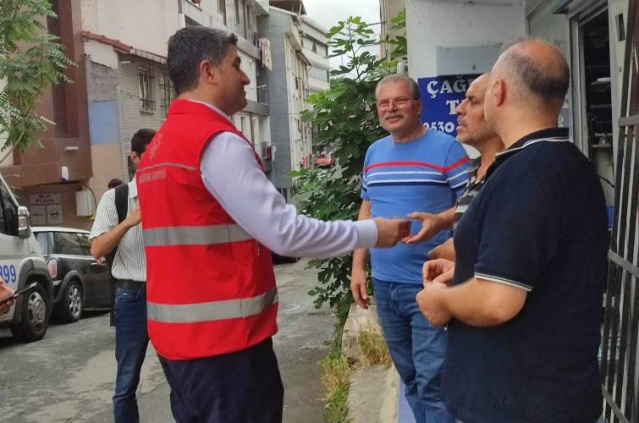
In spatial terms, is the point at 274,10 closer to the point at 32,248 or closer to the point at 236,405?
the point at 32,248

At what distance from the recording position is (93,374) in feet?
25.8

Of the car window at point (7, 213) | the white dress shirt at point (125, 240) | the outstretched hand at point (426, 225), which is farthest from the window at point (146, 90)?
the outstretched hand at point (426, 225)

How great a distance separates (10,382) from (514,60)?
6965 millimetres

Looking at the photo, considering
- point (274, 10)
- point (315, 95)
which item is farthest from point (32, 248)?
point (274, 10)

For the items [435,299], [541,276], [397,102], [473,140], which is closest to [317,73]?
[397,102]

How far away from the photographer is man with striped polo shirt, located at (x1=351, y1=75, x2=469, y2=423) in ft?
11.6

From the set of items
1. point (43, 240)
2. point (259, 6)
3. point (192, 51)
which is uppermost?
point (259, 6)

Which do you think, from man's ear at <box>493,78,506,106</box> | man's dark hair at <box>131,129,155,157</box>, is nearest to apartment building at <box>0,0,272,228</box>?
man's dark hair at <box>131,129,155,157</box>

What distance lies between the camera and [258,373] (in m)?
2.57

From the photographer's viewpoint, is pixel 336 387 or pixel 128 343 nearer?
pixel 128 343

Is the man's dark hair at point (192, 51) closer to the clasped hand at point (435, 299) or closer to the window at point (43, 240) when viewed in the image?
the clasped hand at point (435, 299)

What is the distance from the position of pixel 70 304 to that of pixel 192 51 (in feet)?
34.1

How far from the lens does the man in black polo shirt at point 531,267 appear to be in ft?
6.05

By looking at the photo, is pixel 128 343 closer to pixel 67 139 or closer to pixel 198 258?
pixel 198 258
